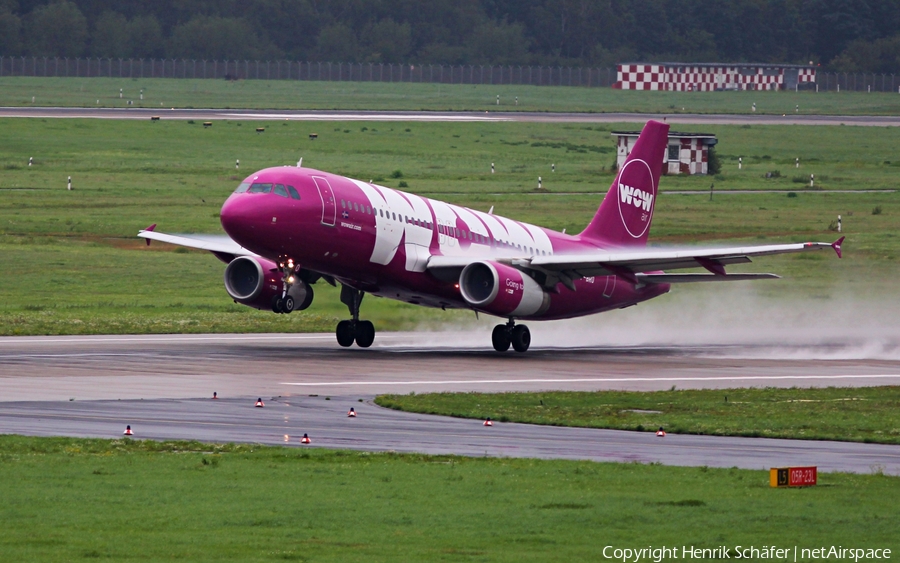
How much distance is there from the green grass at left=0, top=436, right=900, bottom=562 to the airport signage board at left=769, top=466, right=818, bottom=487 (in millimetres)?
173

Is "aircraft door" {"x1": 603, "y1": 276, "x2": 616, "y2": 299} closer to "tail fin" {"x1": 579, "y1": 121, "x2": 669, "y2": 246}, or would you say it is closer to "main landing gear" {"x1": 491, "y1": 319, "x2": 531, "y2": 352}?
"tail fin" {"x1": 579, "y1": 121, "x2": 669, "y2": 246}

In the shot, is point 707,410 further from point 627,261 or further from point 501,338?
point 501,338

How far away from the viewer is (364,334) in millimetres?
42125

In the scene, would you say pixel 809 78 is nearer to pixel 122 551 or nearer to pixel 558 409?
pixel 558 409

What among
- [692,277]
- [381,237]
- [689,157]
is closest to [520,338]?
[381,237]

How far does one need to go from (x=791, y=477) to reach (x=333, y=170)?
72.4 meters

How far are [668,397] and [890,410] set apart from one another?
4.63 m

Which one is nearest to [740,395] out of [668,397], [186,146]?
[668,397]

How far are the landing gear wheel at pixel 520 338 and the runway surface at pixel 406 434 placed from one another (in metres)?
14.8

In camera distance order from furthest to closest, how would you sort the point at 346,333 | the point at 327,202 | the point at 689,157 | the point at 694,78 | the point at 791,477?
the point at 694,78, the point at 689,157, the point at 346,333, the point at 327,202, the point at 791,477

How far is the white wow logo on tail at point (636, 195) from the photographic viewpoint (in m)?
48.2

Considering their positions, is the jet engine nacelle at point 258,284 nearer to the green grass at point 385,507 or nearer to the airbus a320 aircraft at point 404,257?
the airbus a320 aircraft at point 404,257

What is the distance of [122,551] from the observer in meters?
14.9

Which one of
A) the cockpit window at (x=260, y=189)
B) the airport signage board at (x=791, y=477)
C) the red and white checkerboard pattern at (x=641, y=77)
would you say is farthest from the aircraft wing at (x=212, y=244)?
the red and white checkerboard pattern at (x=641, y=77)
